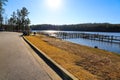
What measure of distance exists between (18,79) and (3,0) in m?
27.7

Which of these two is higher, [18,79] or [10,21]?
[10,21]

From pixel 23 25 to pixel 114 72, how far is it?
8370 centimetres

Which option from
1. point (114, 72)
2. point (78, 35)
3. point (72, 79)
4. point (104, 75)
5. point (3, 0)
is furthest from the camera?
point (78, 35)

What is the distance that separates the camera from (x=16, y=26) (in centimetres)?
9475

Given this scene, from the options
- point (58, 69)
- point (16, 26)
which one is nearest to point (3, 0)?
point (58, 69)

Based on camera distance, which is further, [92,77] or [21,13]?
[21,13]

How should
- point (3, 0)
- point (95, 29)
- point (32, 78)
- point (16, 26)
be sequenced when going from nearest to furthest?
point (32, 78), point (3, 0), point (16, 26), point (95, 29)

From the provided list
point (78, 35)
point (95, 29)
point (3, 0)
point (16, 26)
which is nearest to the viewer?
point (3, 0)

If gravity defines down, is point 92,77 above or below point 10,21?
below

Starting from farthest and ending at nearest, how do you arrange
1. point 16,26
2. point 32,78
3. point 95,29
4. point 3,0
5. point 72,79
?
point 95,29 < point 16,26 < point 3,0 < point 32,78 < point 72,79

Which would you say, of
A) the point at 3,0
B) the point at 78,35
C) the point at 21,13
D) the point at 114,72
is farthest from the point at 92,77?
the point at 21,13

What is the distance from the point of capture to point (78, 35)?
8444cm

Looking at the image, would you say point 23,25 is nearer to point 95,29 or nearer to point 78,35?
point 78,35

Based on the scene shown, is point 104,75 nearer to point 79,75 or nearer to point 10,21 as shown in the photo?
point 79,75
